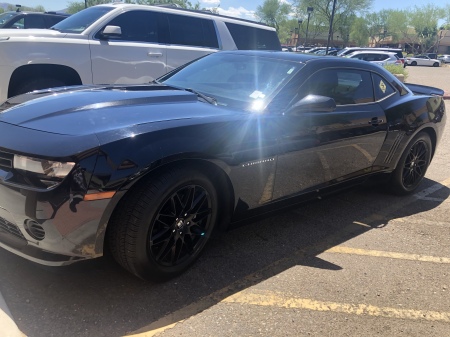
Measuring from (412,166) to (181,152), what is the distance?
3.32 m

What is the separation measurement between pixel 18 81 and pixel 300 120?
12.6ft

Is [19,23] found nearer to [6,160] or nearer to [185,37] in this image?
[185,37]

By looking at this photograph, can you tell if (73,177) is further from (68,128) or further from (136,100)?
(136,100)

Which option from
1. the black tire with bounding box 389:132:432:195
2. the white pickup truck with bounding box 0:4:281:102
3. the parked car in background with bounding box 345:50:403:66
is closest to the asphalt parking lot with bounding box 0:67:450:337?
the black tire with bounding box 389:132:432:195

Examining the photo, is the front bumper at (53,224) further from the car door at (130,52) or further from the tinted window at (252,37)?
the tinted window at (252,37)

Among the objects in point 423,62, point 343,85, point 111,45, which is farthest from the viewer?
point 423,62

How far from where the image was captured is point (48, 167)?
2266 mm

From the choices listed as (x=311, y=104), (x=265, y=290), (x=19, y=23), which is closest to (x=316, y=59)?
(x=311, y=104)

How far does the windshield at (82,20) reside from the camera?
6.00 metres

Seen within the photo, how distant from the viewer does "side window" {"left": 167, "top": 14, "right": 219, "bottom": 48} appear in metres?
6.81

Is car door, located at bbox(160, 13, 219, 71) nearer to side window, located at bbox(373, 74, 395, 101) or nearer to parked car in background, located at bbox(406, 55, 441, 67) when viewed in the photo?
side window, located at bbox(373, 74, 395, 101)

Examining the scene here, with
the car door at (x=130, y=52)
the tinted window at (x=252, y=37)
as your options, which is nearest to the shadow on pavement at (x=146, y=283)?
the car door at (x=130, y=52)

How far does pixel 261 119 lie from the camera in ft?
10.3

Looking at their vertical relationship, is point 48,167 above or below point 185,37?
below
